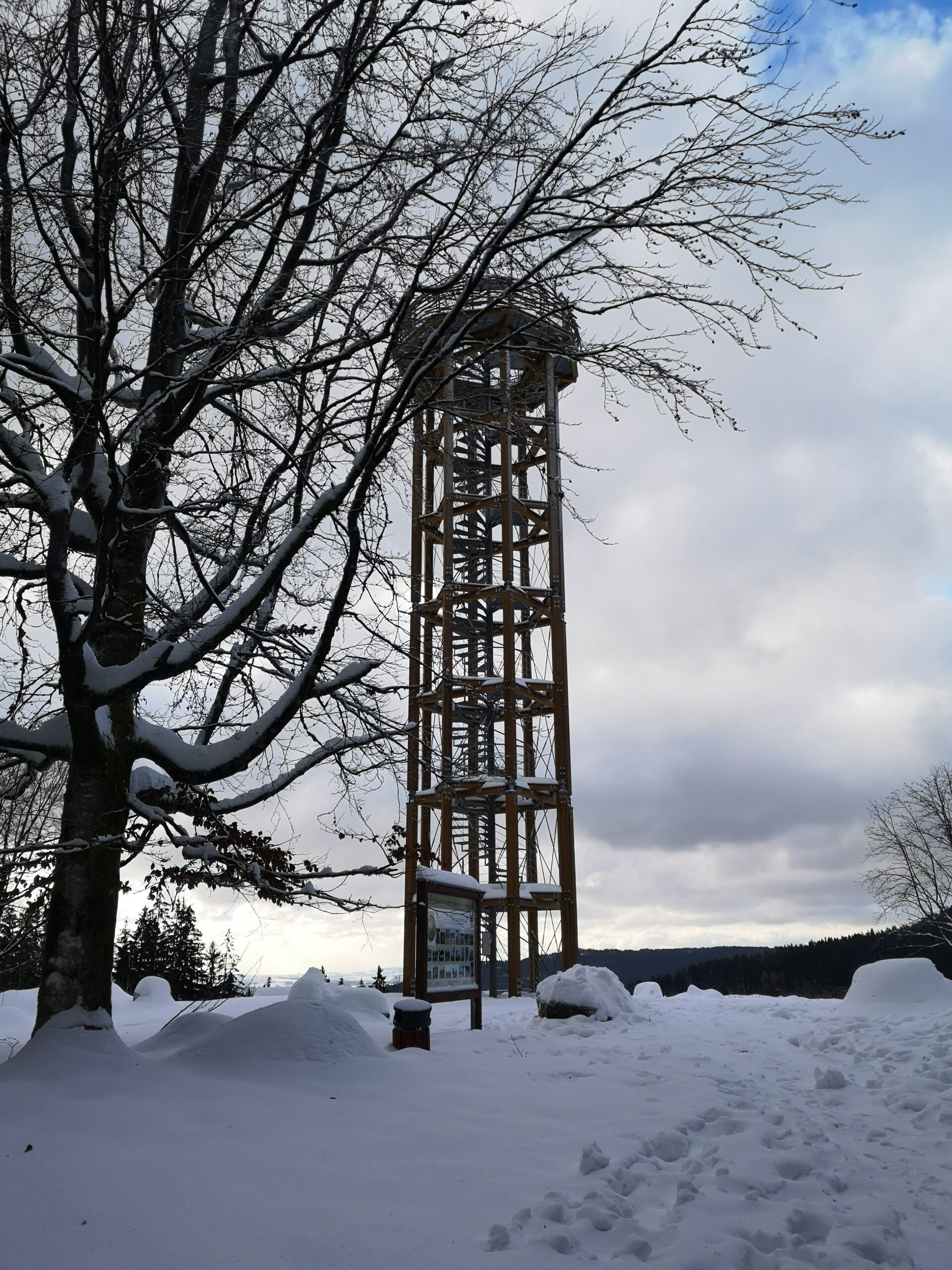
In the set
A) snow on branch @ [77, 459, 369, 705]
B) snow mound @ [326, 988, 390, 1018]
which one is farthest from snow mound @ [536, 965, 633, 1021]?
snow on branch @ [77, 459, 369, 705]

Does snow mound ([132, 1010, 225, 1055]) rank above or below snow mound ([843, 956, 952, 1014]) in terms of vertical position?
above

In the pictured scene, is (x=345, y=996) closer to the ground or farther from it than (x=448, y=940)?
closer to the ground

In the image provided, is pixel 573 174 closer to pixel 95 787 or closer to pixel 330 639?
pixel 330 639

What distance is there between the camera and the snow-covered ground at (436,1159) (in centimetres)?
339

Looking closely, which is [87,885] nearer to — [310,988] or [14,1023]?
[310,988]

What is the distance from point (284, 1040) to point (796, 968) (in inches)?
1845

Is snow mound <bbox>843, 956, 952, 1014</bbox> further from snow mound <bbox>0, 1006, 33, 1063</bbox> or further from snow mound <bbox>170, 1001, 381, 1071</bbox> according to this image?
snow mound <bbox>0, 1006, 33, 1063</bbox>

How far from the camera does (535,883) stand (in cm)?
1817

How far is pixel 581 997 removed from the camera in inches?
417

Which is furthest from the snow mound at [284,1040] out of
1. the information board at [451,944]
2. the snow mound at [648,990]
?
the snow mound at [648,990]

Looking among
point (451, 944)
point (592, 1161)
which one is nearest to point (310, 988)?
point (451, 944)

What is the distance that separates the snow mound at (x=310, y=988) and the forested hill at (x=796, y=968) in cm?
3288

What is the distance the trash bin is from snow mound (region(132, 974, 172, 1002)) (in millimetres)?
9463

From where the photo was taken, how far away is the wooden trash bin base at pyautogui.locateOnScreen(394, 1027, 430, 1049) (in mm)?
7625
